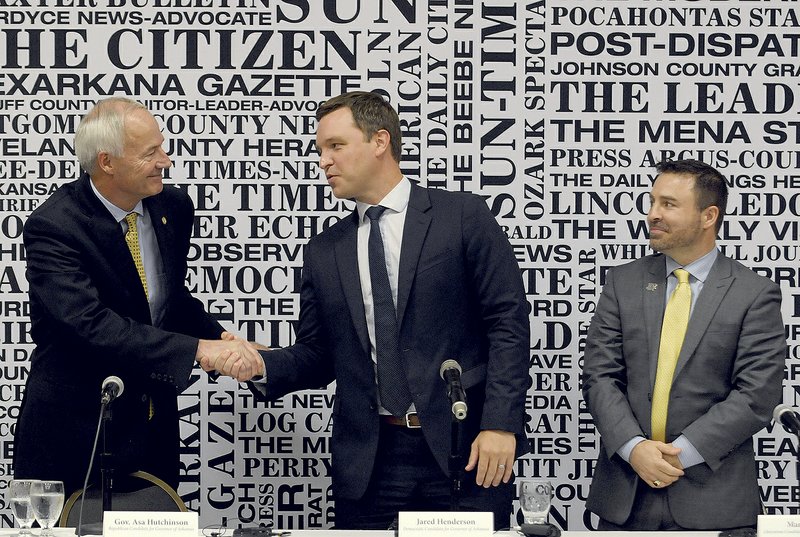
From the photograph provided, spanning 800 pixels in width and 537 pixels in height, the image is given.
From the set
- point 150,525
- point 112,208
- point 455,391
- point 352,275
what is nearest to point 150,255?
point 112,208

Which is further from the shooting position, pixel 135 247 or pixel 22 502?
pixel 135 247

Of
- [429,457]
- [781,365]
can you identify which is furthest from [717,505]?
[429,457]

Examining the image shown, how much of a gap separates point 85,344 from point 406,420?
42.1 inches

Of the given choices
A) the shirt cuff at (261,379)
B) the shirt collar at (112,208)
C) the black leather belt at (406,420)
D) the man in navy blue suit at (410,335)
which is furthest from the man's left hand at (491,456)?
the shirt collar at (112,208)

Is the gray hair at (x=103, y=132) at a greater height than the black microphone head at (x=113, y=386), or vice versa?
the gray hair at (x=103, y=132)

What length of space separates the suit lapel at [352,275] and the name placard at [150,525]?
0.95 metres

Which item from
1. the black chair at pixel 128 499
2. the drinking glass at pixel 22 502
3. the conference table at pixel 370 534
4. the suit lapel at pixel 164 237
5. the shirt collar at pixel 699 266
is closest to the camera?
the drinking glass at pixel 22 502

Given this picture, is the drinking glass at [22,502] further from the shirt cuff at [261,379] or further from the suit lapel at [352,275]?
the suit lapel at [352,275]

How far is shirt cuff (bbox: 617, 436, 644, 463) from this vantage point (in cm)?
338

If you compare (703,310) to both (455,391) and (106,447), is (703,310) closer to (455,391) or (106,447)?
(455,391)

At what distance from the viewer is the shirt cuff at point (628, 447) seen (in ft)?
11.1

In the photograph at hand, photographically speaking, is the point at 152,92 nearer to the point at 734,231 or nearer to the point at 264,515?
the point at 264,515

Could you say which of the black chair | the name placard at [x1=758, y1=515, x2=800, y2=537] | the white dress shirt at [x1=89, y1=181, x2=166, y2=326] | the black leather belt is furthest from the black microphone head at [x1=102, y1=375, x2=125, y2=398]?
the name placard at [x1=758, y1=515, x2=800, y2=537]

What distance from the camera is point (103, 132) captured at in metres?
3.59
